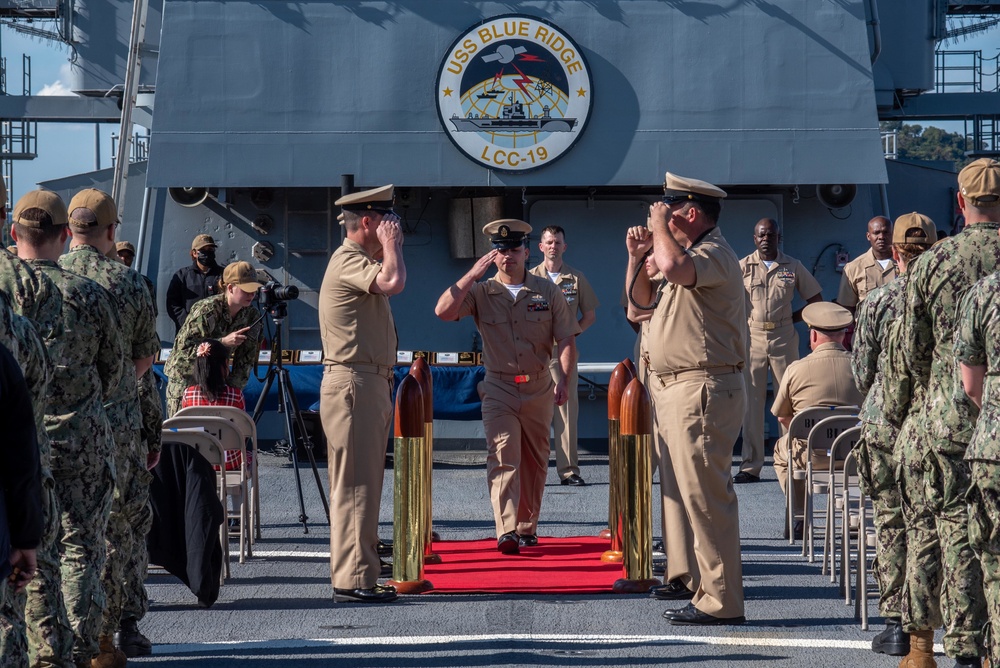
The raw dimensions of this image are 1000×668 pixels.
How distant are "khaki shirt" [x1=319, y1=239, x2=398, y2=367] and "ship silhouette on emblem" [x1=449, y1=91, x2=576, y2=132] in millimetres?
5659

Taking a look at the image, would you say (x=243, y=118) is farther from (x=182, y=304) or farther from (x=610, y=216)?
(x=610, y=216)

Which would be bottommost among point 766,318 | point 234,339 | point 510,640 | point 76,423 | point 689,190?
point 510,640

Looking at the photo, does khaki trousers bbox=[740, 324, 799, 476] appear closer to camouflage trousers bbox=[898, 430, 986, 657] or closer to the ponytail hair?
the ponytail hair

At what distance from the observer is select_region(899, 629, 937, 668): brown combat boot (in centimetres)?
521

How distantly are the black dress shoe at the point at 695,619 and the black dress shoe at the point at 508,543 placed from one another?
1.87m

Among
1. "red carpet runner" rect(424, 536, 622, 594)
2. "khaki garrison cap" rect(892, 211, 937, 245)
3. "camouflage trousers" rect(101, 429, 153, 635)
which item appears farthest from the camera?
"red carpet runner" rect(424, 536, 622, 594)

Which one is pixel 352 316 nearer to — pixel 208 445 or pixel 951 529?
pixel 208 445

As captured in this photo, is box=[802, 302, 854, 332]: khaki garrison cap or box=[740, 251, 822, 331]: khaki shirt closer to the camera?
box=[802, 302, 854, 332]: khaki garrison cap

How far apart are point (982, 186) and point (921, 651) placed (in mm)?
1809

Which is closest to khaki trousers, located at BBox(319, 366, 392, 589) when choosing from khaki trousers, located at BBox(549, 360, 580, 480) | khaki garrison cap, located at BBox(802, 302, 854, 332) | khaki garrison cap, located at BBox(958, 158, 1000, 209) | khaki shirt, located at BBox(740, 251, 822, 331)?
khaki garrison cap, located at BBox(802, 302, 854, 332)

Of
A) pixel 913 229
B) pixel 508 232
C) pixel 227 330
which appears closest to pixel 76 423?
pixel 913 229

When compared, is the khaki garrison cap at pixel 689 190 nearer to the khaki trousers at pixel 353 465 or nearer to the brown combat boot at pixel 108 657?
the khaki trousers at pixel 353 465

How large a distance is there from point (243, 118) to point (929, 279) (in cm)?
876

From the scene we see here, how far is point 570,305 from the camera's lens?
10.2 m
